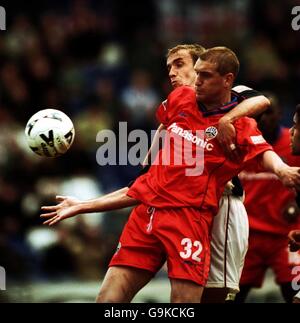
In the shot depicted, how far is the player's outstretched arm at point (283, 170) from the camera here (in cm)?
625

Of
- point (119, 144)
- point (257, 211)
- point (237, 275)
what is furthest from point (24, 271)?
point (237, 275)

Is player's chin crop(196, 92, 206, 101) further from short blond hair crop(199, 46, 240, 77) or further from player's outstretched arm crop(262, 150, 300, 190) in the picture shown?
player's outstretched arm crop(262, 150, 300, 190)

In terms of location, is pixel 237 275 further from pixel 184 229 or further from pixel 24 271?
pixel 24 271

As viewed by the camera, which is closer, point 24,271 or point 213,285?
point 213,285

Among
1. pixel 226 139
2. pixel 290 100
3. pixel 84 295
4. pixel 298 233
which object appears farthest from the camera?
pixel 290 100

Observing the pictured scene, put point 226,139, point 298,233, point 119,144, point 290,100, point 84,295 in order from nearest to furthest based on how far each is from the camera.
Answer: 1. point 226,139
2. point 298,233
3. point 84,295
4. point 119,144
5. point 290,100

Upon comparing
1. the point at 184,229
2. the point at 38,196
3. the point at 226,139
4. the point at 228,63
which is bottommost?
the point at 38,196

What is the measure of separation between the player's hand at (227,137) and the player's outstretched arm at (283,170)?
0.91 ft

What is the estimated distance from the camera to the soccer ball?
727cm

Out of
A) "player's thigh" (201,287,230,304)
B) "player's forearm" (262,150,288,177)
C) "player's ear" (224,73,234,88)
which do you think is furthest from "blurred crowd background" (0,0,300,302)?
"player's forearm" (262,150,288,177)

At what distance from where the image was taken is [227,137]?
6.90m

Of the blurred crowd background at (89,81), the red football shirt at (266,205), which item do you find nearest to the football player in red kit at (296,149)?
the red football shirt at (266,205)

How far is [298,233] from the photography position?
7387mm
